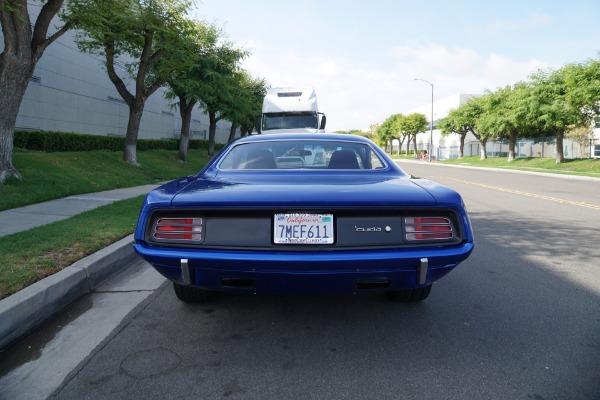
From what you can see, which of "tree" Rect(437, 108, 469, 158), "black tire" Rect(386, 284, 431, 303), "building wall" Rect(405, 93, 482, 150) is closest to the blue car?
"black tire" Rect(386, 284, 431, 303)

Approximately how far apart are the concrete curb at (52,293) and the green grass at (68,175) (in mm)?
4192

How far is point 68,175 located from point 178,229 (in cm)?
1057

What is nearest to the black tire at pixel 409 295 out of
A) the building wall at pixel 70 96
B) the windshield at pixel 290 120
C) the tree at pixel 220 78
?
the windshield at pixel 290 120

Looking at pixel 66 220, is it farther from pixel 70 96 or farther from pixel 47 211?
pixel 70 96

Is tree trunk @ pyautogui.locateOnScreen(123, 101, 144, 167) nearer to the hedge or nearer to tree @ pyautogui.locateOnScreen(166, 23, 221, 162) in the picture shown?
the hedge

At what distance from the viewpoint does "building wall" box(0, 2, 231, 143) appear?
1822 cm

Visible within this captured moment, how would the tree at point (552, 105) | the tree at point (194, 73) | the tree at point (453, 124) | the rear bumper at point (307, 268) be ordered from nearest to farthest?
the rear bumper at point (307, 268) → the tree at point (194, 73) → the tree at point (552, 105) → the tree at point (453, 124)

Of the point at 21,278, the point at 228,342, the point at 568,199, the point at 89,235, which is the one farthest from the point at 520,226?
the point at 21,278

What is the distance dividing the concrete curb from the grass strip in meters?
0.12

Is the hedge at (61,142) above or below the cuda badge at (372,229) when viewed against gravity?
above

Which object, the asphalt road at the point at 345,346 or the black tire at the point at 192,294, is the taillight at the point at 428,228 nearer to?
the asphalt road at the point at 345,346

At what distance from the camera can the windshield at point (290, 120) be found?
14742mm

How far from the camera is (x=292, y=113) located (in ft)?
48.7

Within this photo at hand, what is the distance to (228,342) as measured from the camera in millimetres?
2951
